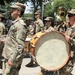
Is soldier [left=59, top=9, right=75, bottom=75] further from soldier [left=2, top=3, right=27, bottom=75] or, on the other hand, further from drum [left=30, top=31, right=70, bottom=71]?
soldier [left=2, top=3, right=27, bottom=75]

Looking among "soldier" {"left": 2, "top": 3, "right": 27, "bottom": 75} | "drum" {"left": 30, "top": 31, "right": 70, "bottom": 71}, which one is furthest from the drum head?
"soldier" {"left": 2, "top": 3, "right": 27, "bottom": 75}

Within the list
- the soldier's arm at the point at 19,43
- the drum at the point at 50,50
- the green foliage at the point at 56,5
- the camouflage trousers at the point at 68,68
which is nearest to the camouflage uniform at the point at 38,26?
the drum at the point at 50,50

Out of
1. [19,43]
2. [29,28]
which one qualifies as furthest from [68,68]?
[29,28]

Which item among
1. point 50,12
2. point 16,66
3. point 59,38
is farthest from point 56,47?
point 50,12

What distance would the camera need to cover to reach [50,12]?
38438 mm

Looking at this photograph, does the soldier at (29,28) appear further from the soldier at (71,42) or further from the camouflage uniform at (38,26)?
the soldier at (71,42)

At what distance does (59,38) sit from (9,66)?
119 centimetres

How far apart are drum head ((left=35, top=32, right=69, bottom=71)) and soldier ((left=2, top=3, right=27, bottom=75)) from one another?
723 mm

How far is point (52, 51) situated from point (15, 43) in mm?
1066

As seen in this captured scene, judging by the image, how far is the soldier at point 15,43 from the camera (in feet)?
17.5

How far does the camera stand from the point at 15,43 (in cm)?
539

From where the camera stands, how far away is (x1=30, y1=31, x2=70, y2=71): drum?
20.0 ft

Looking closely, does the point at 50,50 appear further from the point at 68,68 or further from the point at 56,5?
the point at 56,5

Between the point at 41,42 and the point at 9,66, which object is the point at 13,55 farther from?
the point at 41,42
